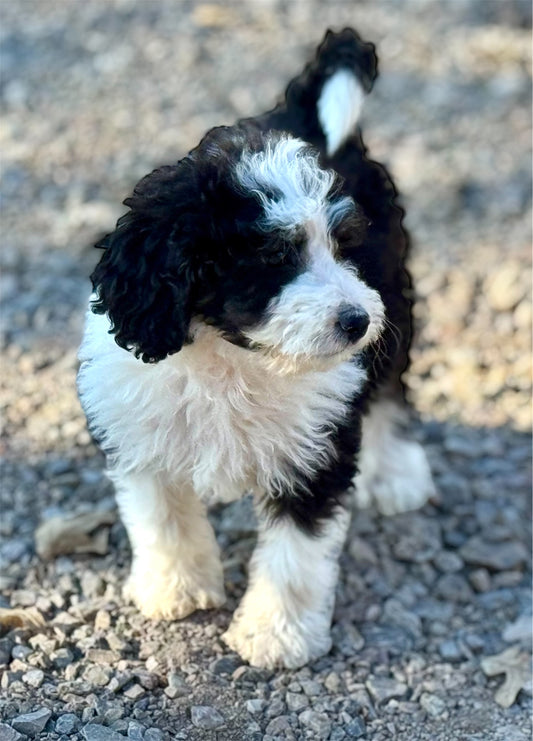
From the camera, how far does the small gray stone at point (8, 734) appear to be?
345 centimetres

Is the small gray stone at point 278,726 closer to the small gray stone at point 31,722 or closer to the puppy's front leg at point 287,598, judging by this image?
the puppy's front leg at point 287,598

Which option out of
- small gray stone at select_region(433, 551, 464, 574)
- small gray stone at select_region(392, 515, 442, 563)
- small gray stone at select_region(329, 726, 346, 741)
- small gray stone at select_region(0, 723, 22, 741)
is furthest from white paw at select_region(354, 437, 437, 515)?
small gray stone at select_region(0, 723, 22, 741)

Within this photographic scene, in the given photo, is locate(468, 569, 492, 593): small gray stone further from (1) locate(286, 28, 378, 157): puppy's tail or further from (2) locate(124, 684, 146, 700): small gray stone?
(1) locate(286, 28, 378, 157): puppy's tail

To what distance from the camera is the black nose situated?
319 cm

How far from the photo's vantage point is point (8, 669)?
12.7 ft

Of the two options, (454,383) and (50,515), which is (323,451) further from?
(454,383)

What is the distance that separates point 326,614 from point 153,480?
91 centimetres

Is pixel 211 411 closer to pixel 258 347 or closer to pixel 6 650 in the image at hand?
pixel 258 347

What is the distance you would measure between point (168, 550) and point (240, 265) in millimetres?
1374

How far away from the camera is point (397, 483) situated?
16.8 feet

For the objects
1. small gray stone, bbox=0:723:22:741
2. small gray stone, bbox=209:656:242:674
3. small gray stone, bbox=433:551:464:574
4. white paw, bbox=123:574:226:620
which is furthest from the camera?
small gray stone, bbox=433:551:464:574

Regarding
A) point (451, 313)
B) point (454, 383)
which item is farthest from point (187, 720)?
point (451, 313)

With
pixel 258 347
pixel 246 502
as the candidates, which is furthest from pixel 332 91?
pixel 246 502

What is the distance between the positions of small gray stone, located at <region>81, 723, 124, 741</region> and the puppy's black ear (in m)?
1.25
